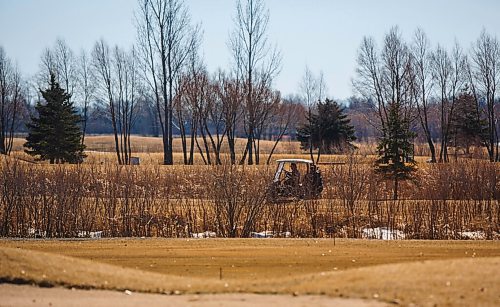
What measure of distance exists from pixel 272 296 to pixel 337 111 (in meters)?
50.5

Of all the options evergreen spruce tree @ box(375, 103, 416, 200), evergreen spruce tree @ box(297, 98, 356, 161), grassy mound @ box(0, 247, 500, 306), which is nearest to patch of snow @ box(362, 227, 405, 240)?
evergreen spruce tree @ box(375, 103, 416, 200)

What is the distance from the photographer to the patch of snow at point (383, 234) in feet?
66.7

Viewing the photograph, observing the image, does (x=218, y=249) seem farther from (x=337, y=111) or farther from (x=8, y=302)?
(x=337, y=111)

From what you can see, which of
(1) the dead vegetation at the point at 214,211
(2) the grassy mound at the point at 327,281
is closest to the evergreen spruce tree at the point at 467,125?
(1) the dead vegetation at the point at 214,211

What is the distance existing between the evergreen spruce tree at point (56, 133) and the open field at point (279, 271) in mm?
28001

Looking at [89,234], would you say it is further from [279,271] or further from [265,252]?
[279,271]

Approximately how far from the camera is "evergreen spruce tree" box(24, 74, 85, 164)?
42.5 meters

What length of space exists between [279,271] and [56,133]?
111 ft

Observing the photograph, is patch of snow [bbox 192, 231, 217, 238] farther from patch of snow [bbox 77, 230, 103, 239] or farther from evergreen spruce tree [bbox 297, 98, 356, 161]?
evergreen spruce tree [bbox 297, 98, 356, 161]

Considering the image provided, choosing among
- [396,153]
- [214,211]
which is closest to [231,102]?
[396,153]

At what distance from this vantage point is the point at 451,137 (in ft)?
192

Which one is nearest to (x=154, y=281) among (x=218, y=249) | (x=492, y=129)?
(x=218, y=249)

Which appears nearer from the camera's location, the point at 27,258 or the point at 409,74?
the point at 27,258

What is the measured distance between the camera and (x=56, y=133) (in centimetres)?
4288
